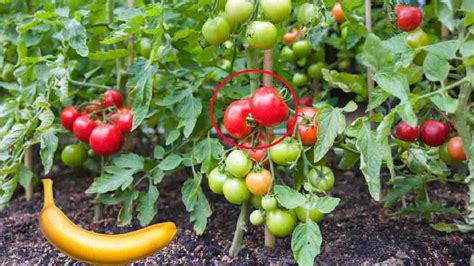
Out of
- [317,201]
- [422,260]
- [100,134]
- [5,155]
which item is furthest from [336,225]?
[5,155]

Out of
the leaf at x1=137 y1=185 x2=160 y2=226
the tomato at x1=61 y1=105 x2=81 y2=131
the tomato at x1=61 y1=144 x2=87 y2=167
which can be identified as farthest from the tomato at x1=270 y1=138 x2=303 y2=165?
the tomato at x1=61 y1=144 x2=87 y2=167

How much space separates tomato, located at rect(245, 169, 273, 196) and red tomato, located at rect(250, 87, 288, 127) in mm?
113

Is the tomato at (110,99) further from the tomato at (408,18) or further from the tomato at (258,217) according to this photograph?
the tomato at (408,18)

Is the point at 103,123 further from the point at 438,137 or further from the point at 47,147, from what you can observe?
the point at 438,137

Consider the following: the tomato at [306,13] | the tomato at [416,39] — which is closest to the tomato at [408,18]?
the tomato at [416,39]

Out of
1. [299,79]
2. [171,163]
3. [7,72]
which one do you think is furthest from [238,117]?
[7,72]

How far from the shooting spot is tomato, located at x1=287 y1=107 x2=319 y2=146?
48.3 inches

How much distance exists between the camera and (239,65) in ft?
5.60

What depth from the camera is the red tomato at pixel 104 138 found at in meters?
1.48

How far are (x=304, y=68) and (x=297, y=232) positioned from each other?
1.04 metres

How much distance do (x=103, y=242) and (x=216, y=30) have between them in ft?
1.60

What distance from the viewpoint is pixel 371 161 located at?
1066 mm

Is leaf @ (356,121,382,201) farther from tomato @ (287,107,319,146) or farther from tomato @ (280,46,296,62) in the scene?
tomato @ (280,46,296,62)

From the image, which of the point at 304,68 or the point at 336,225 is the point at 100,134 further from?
the point at 304,68
